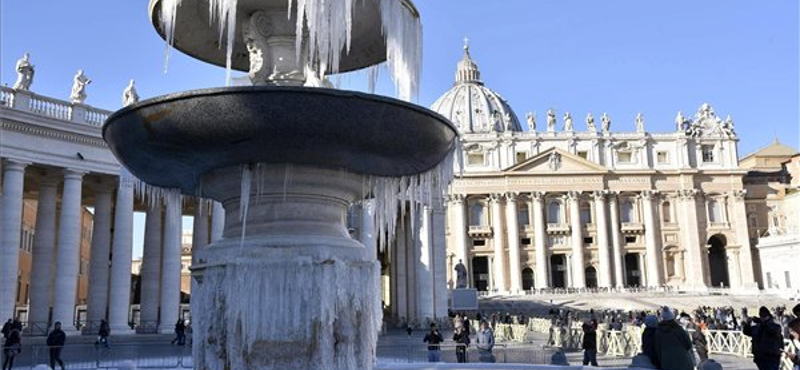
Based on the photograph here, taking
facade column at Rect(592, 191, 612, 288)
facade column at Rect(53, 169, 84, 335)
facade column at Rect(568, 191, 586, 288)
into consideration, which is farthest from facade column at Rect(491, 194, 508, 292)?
facade column at Rect(53, 169, 84, 335)

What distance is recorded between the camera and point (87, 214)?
42031mm

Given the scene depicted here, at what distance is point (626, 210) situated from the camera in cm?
7694

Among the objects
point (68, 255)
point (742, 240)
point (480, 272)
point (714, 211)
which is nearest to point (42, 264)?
point (68, 255)

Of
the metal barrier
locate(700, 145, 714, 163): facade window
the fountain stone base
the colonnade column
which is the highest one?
locate(700, 145, 714, 163): facade window

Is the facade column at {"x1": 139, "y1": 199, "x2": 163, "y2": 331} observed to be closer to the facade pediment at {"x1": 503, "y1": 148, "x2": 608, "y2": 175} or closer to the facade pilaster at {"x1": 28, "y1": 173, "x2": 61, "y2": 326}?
the facade pilaster at {"x1": 28, "y1": 173, "x2": 61, "y2": 326}

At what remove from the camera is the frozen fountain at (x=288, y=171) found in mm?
5910

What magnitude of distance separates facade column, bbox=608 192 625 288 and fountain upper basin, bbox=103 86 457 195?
70482 mm

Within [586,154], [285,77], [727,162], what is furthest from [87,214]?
[727,162]

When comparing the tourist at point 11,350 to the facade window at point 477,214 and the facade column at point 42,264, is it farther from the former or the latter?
the facade window at point 477,214

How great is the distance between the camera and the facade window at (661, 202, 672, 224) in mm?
76375

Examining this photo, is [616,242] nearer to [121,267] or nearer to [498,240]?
[498,240]

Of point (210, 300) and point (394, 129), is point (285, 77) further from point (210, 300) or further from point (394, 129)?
point (210, 300)

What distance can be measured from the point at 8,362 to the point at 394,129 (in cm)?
1362

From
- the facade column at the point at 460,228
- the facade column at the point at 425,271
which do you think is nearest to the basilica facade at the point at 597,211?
the facade column at the point at 460,228
